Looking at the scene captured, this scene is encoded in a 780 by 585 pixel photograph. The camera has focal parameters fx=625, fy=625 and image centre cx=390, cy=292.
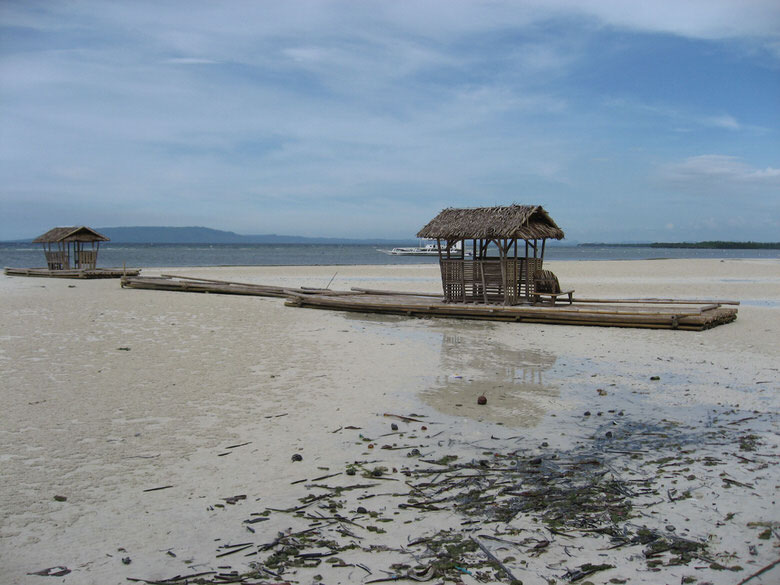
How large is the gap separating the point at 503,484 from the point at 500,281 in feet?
39.2

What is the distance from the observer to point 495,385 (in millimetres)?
8805

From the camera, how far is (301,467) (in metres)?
5.62

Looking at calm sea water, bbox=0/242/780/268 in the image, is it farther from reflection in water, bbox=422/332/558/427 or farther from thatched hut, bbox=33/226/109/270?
reflection in water, bbox=422/332/558/427

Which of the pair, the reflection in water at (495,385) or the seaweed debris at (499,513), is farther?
the reflection in water at (495,385)

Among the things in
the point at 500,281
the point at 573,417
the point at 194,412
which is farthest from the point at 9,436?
the point at 500,281

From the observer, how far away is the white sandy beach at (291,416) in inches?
165

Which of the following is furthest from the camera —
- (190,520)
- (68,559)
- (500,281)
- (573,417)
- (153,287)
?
(153,287)

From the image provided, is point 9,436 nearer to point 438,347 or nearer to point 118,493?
point 118,493

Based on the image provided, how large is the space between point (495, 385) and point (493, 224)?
7.58m

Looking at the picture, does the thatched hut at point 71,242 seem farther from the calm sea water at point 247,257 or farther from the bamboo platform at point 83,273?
the calm sea water at point 247,257

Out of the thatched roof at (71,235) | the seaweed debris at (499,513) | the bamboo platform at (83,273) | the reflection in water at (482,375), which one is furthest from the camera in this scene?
the thatched roof at (71,235)

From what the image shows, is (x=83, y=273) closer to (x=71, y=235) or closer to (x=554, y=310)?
(x=71, y=235)

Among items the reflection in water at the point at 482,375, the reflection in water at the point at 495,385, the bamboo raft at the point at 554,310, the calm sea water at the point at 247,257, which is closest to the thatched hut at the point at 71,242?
the calm sea water at the point at 247,257

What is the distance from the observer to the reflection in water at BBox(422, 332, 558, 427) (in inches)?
292
